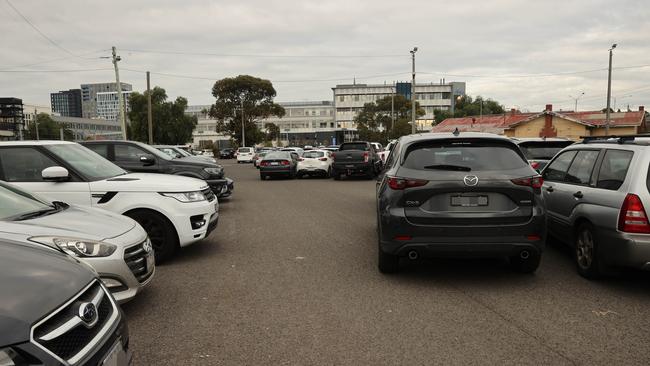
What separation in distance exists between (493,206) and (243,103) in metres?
75.4

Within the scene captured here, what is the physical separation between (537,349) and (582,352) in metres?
0.32

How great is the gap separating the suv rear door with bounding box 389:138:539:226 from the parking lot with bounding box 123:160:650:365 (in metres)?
0.80

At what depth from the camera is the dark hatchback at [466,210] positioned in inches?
211

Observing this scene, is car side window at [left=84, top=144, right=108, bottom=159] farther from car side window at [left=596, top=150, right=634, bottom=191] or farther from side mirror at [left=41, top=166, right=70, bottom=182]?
car side window at [left=596, top=150, right=634, bottom=191]

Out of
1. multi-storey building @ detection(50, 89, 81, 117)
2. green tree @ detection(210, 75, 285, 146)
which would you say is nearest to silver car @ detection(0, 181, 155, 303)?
green tree @ detection(210, 75, 285, 146)

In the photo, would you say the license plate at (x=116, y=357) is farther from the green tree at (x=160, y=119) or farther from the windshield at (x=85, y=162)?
the green tree at (x=160, y=119)

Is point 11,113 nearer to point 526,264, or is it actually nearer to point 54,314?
point 526,264

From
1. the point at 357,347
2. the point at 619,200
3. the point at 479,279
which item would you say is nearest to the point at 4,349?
the point at 357,347

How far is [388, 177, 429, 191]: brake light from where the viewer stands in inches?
216

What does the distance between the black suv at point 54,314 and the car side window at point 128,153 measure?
29.7 feet

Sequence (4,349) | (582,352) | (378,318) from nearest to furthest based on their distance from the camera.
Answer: (4,349)
(582,352)
(378,318)

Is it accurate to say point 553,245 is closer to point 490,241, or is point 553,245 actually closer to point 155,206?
point 490,241

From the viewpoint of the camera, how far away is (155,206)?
675 centimetres

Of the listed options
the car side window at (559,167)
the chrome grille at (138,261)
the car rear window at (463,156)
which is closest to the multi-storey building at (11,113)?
the chrome grille at (138,261)
